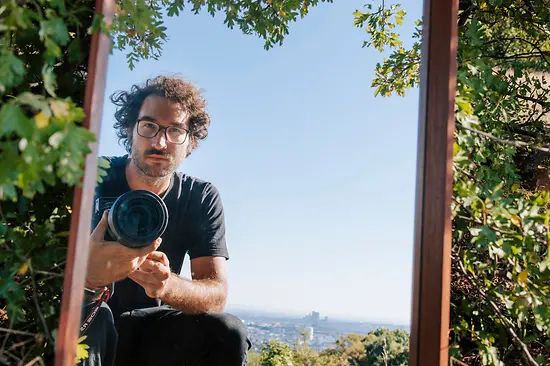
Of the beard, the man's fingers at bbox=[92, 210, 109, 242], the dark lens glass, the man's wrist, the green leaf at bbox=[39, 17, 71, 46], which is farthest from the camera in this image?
the beard

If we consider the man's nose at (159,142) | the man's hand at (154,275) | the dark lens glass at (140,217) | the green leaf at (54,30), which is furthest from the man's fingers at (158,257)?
the green leaf at (54,30)

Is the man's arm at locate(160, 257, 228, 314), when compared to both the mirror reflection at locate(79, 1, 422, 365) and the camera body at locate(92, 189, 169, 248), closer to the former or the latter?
the mirror reflection at locate(79, 1, 422, 365)

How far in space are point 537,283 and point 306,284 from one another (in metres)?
0.72

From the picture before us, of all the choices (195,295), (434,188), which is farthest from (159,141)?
(434,188)

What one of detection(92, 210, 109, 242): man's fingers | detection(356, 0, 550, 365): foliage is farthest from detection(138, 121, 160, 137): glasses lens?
detection(356, 0, 550, 365): foliage

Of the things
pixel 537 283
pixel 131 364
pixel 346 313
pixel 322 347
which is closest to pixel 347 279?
pixel 346 313

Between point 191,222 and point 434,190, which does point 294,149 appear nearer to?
point 191,222

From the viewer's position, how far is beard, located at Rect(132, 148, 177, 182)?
1.91m

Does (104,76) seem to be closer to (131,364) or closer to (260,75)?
(260,75)

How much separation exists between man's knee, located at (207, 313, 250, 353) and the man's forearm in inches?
1.2

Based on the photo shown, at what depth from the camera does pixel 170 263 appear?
6.06ft

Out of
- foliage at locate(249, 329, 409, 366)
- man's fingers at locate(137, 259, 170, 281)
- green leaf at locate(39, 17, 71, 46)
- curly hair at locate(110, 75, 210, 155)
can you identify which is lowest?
foliage at locate(249, 329, 409, 366)

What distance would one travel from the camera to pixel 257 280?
190cm

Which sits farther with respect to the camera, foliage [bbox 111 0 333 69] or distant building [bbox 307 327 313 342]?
distant building [bbox 307 327 313 342]
